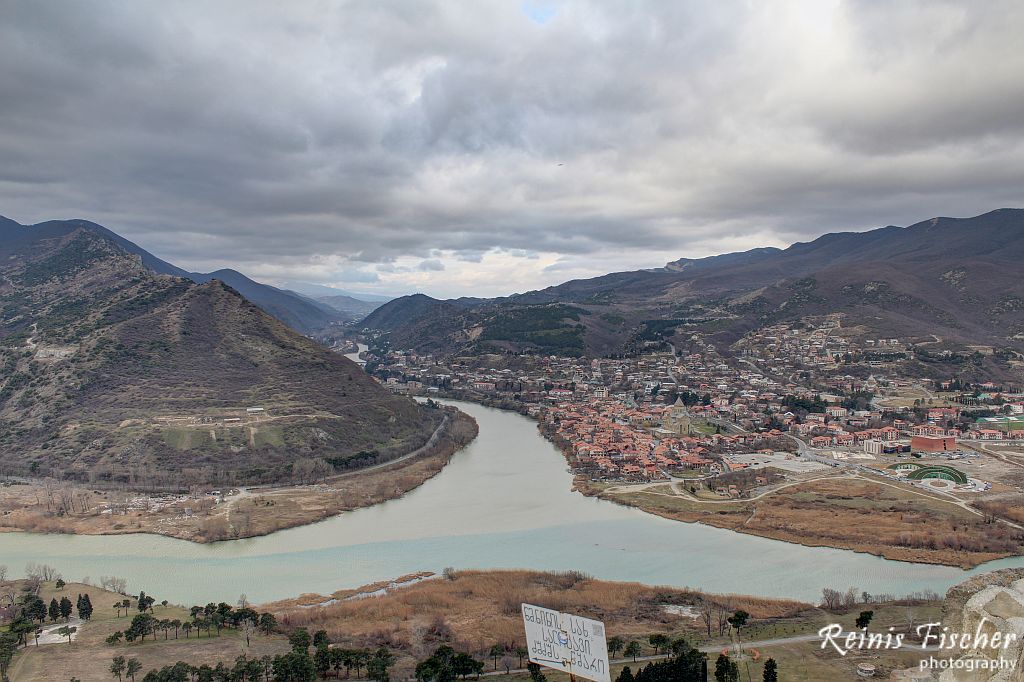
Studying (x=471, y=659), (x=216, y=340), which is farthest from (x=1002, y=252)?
(x=471, y=659)

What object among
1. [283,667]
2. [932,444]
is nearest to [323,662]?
[283,667]

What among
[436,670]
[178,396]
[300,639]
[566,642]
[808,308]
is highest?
[808,308]

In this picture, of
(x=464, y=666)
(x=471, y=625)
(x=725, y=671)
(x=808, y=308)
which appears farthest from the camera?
(x=808, y=308)

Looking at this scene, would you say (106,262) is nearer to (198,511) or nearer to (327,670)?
(198,511)

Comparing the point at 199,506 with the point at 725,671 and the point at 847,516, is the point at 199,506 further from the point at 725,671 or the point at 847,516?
the point at 847,516

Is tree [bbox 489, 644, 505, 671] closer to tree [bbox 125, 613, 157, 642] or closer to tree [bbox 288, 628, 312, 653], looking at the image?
tree [bbox 288, 628, 312, 653]

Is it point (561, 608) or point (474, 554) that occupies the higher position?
point (561, 608)

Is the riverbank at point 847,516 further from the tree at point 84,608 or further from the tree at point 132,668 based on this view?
the tree at point 84,608

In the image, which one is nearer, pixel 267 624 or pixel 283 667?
pixel 283 667
